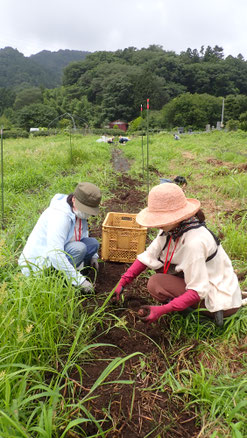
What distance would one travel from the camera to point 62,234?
2.05 metres

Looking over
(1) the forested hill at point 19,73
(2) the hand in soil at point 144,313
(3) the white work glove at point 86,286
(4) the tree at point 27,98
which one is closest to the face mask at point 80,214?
(3) the white work glove at point 86,286

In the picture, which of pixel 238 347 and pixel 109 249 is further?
pixel 109 249

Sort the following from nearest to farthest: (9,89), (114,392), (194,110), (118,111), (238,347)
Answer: (114,392) → (238,347) → (194,110) → (118,111) → (9,89)

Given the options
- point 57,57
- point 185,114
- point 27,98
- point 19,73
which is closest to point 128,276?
point 185,114

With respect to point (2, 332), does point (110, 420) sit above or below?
below

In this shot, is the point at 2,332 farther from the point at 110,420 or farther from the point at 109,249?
the point at 109,249

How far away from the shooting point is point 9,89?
63750 millimetres

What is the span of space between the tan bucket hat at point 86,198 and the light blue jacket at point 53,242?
0.31ft

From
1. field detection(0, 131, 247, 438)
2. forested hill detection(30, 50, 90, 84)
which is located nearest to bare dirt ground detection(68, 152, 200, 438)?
field detection(0, 131, 247, 438)

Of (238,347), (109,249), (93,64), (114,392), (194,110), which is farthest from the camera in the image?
(93,64)

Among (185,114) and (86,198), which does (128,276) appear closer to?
(86,198)

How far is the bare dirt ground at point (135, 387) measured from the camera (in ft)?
4.18

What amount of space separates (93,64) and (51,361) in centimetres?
A: 8178

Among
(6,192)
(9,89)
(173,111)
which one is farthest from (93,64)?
(6,192)
